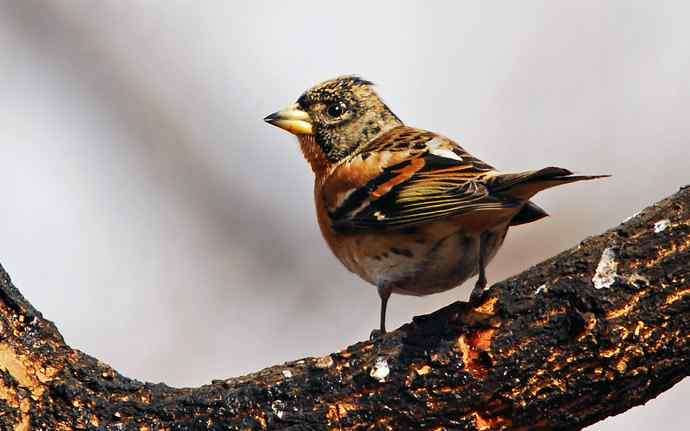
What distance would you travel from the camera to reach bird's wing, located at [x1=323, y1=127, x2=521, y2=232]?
356 centimetres

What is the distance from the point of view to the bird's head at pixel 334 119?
204 inches

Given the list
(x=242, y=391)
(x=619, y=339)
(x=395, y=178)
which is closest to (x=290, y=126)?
(x=395, y=178)

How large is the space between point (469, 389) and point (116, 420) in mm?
1207

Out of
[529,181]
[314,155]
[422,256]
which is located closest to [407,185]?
[422,256]

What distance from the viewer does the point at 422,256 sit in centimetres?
397

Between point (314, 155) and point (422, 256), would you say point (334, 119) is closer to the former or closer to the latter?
point (314, 155)

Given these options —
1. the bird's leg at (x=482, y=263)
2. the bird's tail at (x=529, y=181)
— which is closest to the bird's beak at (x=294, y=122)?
the bird's leg at (x=482, y=263)

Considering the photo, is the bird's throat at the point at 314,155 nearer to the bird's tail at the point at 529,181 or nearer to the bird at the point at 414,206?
the bird at the point at 414,206

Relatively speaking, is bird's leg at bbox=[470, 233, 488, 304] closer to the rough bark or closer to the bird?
the bird

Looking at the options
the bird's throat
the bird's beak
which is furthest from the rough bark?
the bird's beak

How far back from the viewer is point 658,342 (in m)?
2.90

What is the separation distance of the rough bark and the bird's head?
2156 mm

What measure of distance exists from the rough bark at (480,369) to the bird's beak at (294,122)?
2232 mm

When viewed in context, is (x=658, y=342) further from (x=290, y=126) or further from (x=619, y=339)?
(x=290, y=126)
